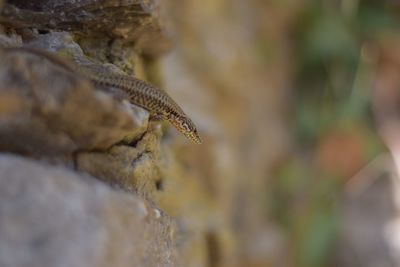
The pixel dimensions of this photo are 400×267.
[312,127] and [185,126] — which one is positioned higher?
[185,126]

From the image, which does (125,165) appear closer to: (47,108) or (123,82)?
(123,82)

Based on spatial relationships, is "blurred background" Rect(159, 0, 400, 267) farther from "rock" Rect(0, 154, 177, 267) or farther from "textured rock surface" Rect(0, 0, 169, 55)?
"rock" Rect(0, 154, 177, 267)

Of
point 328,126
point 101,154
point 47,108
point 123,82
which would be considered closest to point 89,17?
point 123,82

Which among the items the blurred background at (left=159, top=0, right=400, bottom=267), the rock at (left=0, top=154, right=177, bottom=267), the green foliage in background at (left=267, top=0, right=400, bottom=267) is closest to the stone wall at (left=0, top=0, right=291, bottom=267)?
the rock at (left=0, top=154, right=177, bottom=267)

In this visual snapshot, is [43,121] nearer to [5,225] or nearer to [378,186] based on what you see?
[5,225]

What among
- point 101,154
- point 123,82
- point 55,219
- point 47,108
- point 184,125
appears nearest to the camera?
point 55,219

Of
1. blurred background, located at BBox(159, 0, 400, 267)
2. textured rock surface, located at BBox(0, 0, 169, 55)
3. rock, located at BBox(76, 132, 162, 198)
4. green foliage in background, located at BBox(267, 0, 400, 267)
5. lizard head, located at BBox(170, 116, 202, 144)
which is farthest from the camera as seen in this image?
green foliage in background, located at BBox(267, 0, 400, 267)

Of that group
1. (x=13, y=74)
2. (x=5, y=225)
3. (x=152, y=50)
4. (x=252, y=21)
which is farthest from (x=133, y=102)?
(x=252, y=21)
